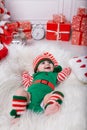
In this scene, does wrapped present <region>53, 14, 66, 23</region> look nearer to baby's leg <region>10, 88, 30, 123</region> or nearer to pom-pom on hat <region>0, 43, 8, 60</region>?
pom-pom on hat <region>0, 43, 8, 60</region>

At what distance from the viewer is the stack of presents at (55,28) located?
6.68ft

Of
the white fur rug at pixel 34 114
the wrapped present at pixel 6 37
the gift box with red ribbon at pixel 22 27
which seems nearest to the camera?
the white fur rug at pixel 34 114

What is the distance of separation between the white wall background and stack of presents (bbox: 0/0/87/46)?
88mm

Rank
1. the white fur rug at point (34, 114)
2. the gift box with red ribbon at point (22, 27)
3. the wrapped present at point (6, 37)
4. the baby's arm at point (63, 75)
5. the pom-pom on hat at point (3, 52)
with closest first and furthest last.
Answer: the white fur rug at point (34, 114) < the baby's arm at point (63, 75) < the pom-pom on hat at point (3, 52) < the wrapped present at point (6, 37) < the gift box with red ribbon at point (22, 27)

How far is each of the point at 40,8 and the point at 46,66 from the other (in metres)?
1.08

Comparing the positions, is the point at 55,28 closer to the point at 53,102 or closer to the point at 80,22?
the point at 80,22

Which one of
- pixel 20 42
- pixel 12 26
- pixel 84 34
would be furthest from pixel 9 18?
pixel 84 34

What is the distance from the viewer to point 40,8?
2.29m

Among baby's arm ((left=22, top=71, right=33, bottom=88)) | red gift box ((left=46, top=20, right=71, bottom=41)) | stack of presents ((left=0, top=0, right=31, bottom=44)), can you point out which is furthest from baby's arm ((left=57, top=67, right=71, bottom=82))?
red gift box ((left=46, top=20, right=71, bottom=41))

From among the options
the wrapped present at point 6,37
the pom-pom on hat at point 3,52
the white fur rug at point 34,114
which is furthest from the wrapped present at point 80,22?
the pom-pom on hat at point 3,52

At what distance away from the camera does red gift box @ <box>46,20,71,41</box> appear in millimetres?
2148

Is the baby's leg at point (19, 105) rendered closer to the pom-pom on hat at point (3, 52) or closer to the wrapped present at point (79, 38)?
the pom-pom on hat at point (3, 52)

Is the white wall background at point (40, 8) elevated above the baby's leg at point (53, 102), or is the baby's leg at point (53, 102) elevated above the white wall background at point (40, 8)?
the white wall background at point (40, 8)

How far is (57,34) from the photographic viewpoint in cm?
219
